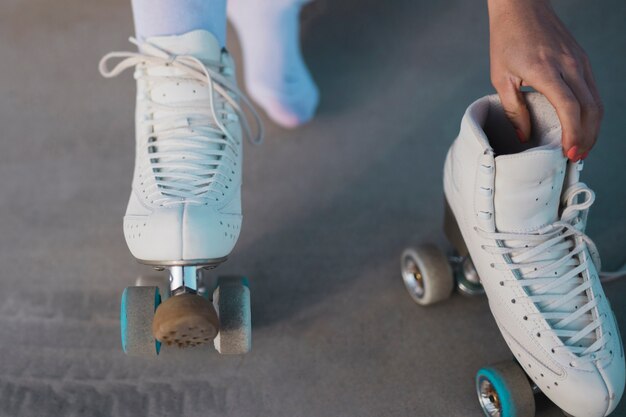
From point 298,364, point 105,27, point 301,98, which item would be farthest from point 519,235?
point 105,27

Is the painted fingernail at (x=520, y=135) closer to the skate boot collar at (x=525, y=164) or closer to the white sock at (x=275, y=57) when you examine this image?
the skate boot collar at (x=525, y=164)

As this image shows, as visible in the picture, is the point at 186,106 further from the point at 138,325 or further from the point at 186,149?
the point at 138,325

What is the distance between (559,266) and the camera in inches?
28.9

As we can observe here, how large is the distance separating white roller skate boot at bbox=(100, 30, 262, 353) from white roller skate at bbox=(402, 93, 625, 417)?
29 centimetres

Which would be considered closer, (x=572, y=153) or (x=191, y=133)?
(x=572, y=153)

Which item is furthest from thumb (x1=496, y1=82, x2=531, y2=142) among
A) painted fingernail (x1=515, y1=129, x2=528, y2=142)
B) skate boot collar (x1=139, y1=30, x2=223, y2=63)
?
skate boot collar (x1=139, y1=30, x2=223, y2=63)

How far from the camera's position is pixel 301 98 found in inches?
43.4

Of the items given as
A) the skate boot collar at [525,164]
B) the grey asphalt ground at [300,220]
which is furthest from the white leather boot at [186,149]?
the skate boot collar at [525,164]

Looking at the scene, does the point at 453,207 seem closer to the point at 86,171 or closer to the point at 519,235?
the point at 519,235

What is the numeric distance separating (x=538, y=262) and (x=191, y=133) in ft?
1.44

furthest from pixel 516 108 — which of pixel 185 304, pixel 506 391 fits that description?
pixel 185 304

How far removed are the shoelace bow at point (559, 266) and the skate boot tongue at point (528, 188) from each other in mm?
12

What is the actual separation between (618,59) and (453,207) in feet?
1.94

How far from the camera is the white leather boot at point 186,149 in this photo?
0.71 m
